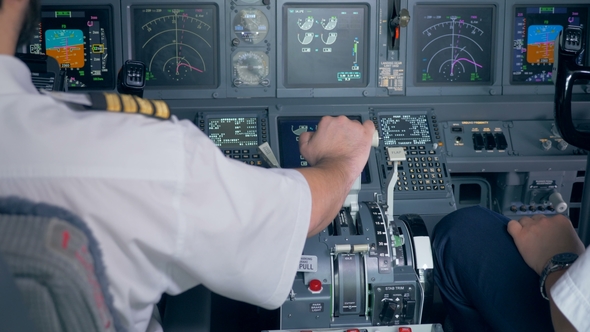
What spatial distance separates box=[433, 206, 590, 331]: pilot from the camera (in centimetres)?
146

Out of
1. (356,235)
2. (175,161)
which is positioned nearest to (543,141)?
(356,235)

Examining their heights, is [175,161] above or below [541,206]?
above

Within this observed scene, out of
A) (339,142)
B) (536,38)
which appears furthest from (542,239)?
(536,38)

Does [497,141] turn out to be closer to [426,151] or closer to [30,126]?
[426,151]

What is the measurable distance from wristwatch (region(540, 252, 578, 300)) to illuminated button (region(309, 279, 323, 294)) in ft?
2.02

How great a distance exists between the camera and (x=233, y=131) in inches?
109

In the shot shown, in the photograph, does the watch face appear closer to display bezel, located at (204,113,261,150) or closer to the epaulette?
the epaulette

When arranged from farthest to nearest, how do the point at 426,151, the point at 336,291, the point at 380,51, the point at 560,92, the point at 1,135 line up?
the point at 380,51 < the point at 426,151 < the point at 560,92 < the point at 336,291 < the point at 1,135

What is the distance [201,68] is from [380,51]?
0.82m

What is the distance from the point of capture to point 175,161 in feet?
3.02

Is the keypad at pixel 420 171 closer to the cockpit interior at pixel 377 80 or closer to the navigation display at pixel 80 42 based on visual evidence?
the cockpit interior at pixel 377 80

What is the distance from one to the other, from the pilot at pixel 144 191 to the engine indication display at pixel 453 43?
2.06 meters

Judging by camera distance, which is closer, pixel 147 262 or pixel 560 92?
pixel 147 262

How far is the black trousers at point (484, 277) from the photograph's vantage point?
4.86 feet
